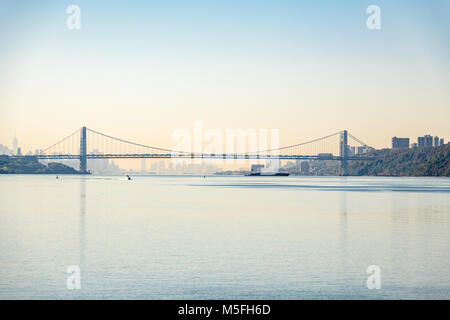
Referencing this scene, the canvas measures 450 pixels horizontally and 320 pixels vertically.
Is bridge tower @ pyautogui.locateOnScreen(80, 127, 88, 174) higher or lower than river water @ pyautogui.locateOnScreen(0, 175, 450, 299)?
higher

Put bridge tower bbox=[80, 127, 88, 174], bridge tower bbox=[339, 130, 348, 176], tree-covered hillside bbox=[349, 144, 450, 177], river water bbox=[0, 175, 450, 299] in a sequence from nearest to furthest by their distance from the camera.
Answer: river water bbox=[0, 175, 450, 299] < bridge tower bbox=[80, 127, 88, 174] < bridge tower bbox=[339, 130, 348, 176] < tree-covered hillside bbox=[349, 144, 450, 177]

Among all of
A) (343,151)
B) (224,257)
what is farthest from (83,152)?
(224,257)

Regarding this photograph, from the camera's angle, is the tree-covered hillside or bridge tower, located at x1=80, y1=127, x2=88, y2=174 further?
the tree-covered hillside

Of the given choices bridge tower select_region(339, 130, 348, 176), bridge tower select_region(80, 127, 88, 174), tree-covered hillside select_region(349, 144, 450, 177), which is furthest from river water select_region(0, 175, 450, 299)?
tree-covered hillside select_region(349, 144, 450, 177)

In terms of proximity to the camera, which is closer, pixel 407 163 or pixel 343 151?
pixel 343 151

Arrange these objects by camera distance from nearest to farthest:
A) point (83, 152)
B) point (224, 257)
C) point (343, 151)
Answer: point (224, 257), point (83, 152), point (343, 151)

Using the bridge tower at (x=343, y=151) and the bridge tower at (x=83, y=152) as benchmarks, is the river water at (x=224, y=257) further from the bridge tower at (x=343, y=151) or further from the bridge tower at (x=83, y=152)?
the bridge tower at (x=343, y=151)

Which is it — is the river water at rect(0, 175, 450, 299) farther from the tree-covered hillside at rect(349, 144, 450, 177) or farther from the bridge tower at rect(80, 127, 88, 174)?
the tree-covered hillside at rect(349, 144, 450, 177)

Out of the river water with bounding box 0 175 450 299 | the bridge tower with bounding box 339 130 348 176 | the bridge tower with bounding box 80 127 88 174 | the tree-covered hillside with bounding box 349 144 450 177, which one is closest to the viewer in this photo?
the river water with bounding box 0 175 450 299

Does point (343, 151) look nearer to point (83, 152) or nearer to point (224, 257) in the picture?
point (83, 152)

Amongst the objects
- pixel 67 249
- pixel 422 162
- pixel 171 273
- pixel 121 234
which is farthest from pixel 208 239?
pixel 422 162

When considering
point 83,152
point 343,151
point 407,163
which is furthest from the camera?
point 407,163

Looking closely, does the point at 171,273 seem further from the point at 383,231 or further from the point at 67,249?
the point at 383,231
